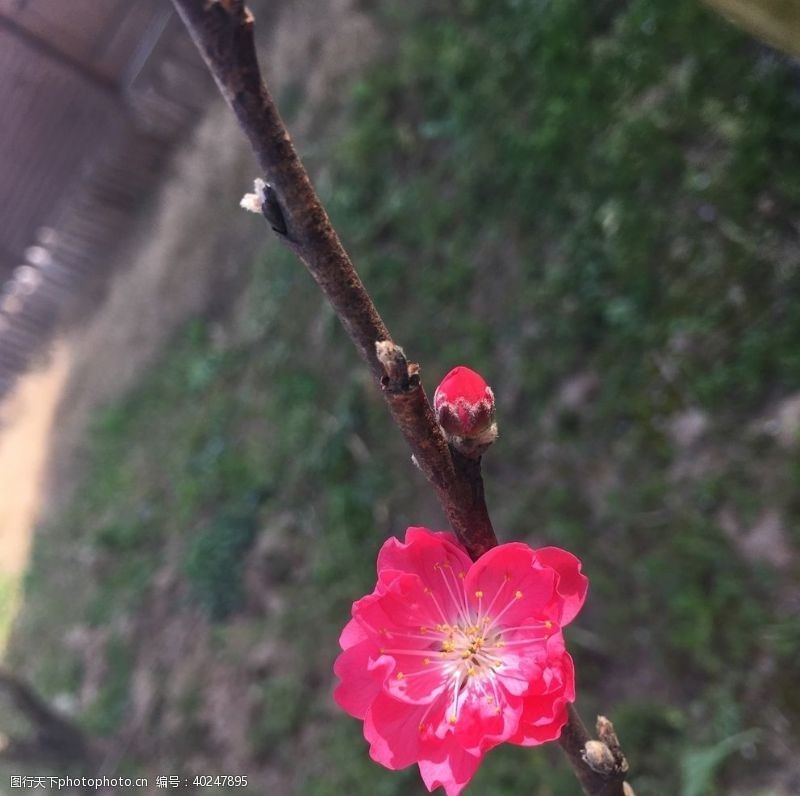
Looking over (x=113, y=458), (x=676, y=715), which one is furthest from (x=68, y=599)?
(x=676, y=715)

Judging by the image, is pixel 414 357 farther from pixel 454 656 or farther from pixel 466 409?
pixel 466 409

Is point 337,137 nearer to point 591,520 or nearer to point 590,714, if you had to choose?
point 591,520

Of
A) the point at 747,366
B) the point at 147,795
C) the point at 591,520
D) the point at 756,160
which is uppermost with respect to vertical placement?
the point at 756,160

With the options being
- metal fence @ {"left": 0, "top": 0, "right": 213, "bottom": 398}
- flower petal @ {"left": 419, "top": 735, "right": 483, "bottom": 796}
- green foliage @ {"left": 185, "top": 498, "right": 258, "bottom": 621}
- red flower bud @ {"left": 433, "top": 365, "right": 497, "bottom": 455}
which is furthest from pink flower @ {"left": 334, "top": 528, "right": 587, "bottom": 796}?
metal fence @ {"left": 0, "top": 0, "right": 213, "bottom": 398}

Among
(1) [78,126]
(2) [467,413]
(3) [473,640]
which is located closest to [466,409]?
(2) [467,413]

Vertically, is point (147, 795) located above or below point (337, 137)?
below

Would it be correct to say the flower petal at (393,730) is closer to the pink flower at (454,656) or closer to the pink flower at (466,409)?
the pink flower at (454,656)
